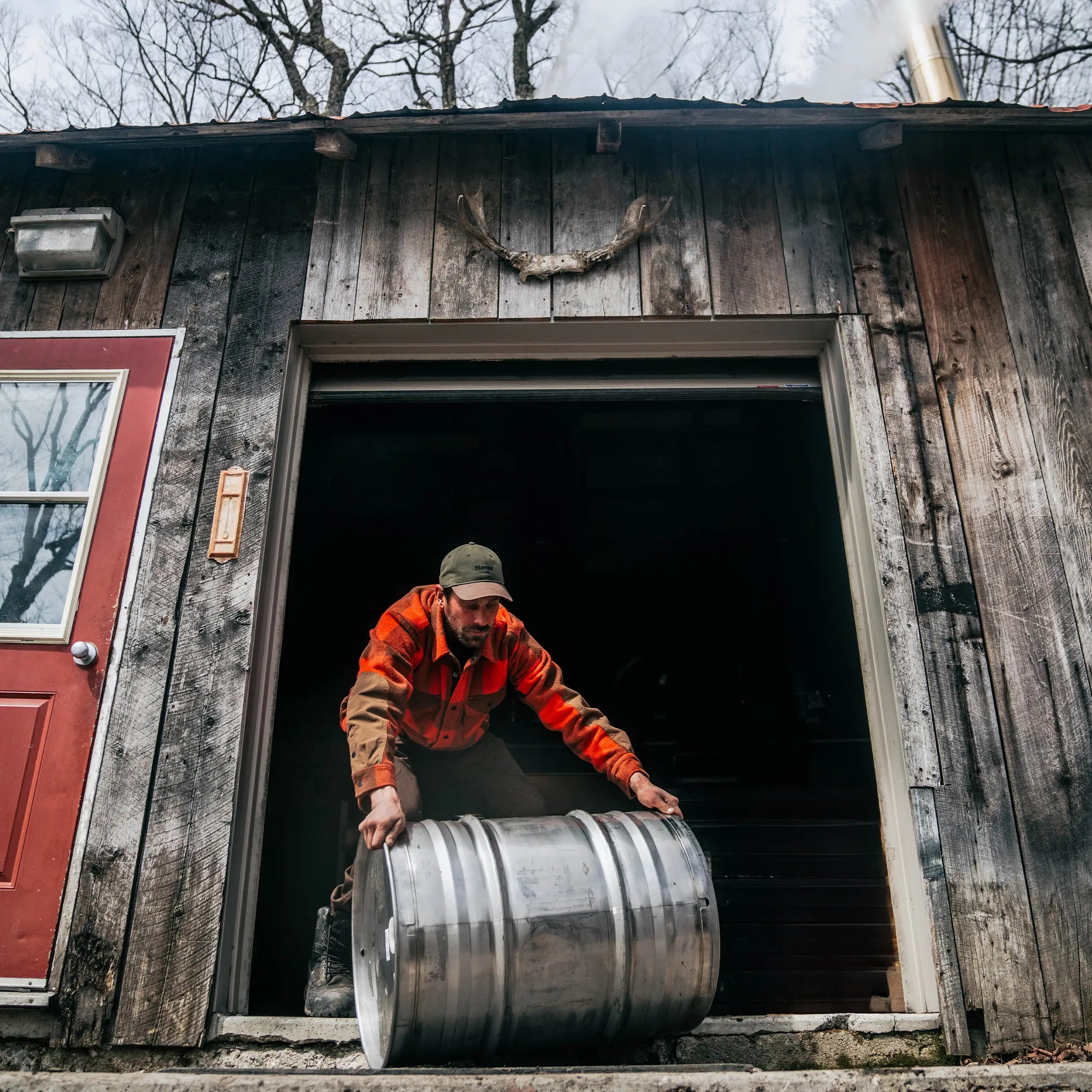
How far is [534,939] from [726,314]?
9.27ft

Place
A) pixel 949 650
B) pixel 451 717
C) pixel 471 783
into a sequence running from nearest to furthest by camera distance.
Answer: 1. pixel 949 650
2. pixel 451 717
3. pixel 471 783

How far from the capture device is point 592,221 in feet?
13.7

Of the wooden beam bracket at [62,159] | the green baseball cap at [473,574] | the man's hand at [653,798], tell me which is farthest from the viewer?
the wooden beam bracket at [62,159]

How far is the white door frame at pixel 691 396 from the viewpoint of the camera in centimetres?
324

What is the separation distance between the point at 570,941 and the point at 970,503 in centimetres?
251

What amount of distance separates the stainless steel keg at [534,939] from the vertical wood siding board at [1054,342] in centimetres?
170

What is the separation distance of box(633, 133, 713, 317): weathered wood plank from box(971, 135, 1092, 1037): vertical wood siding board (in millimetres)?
1416

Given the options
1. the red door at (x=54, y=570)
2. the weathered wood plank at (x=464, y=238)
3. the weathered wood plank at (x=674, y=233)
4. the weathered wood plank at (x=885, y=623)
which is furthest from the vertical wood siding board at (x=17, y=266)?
the weathered wood plank at (x=885, y=623)

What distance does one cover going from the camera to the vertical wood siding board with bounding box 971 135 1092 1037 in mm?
3451

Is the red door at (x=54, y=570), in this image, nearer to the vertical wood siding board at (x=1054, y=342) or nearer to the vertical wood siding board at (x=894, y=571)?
the vertical wood siding board at (x=894, y=571)

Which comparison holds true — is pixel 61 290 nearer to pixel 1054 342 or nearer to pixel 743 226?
pixel 743 226

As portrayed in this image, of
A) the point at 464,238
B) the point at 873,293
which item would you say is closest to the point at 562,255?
the point at 464,238

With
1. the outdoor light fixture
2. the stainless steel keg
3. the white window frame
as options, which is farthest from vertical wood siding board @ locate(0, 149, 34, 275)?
the stainless steel keg

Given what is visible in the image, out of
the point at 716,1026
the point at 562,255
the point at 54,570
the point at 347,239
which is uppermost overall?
the point at 347,239
